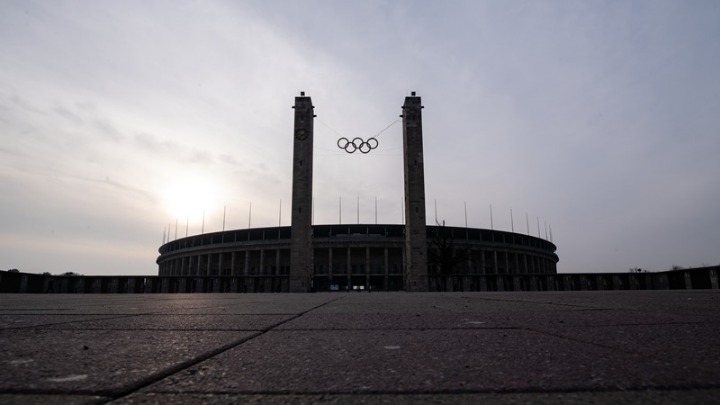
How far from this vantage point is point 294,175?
95.8 ft

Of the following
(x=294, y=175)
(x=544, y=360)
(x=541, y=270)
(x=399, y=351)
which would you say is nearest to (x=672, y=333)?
(x=544, y=360)

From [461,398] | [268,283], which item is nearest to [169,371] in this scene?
[461,398]

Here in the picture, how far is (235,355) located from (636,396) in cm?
140

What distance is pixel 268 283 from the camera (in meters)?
27.6

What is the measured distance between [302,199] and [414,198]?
7.29 meters

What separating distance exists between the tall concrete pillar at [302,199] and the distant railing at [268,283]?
1409 millimetres

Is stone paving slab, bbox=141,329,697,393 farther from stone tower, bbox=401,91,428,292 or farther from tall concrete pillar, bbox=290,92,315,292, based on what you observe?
tall concrete pillar, bbox=290,92,315,292

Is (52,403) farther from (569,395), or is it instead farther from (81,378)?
(569,395)

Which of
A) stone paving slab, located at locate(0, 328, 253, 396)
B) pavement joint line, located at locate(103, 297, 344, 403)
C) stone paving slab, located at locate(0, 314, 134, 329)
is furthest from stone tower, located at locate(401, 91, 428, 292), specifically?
pavement joint line, located at locate(103, 297, 344, 403)

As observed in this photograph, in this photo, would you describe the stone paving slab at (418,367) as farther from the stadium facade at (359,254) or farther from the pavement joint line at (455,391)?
the stadium facade at (359,254)

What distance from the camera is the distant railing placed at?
911 inches

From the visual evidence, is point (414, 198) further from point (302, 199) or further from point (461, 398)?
point (461, 398)

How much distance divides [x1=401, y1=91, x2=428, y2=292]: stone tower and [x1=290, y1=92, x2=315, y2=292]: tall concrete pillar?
21.0 ft

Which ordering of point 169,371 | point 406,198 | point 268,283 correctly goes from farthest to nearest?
point 406,198 → point 268,283 → point 169,371
